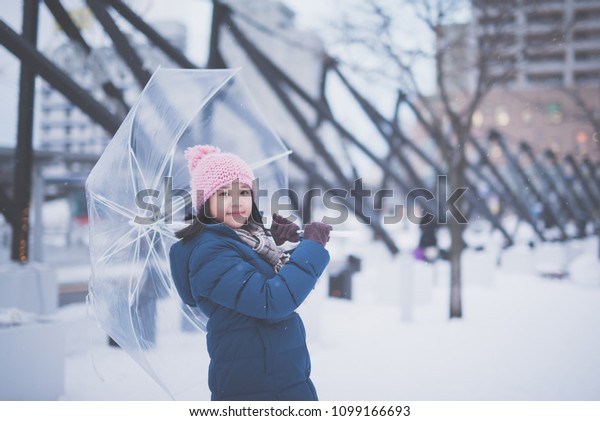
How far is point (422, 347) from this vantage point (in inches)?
205

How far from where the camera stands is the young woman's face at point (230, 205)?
2028 millimetres

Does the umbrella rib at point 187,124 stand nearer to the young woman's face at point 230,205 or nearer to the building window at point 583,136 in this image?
the young woman's face at point 230,205

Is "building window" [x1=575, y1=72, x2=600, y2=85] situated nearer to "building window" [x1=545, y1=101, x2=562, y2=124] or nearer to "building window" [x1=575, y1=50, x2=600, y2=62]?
"building window" [x1=575, y1=50, x2=600, y2=62]

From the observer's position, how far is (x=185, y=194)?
112 inches

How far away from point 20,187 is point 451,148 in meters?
5.94

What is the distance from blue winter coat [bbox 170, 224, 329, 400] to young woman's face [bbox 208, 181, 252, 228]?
A: 0.27 ft

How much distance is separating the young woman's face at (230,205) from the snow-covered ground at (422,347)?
2.11ft

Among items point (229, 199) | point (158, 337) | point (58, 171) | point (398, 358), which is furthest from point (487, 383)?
point (58, 171)

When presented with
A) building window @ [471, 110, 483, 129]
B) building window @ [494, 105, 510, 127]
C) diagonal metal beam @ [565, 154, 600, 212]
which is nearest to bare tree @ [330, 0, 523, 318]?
building window @ [471, 110, 483, 129]

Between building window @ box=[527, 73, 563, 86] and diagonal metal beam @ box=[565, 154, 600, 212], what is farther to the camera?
diagonal metal beam @ box=[565, 154, 600, 212]

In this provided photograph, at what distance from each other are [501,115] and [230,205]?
14773 millimetres

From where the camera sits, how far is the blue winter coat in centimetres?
184

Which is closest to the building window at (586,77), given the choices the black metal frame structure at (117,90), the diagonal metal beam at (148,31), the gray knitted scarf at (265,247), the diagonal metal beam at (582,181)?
the black metal frame structure at (117,90)

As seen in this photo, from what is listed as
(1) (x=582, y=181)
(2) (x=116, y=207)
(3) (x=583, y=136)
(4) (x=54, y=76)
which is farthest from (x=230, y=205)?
(1) (x=582, y=181)
